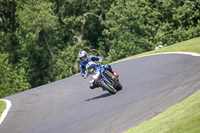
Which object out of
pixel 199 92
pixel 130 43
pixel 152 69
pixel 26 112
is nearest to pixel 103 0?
pixel 130 43

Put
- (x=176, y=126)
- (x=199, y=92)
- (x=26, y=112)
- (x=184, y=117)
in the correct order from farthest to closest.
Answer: (x=26, y=112), (x=199, y=92), (x=184, y=117), (x=176, y=126)

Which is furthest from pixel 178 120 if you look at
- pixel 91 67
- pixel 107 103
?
pixel 91 67

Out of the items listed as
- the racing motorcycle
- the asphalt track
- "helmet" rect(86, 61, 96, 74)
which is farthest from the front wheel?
"helmet" rect(86, 61, 96, 74)

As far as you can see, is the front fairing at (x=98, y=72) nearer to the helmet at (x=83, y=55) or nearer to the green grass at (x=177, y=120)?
the helmet at (x=83, y=55)

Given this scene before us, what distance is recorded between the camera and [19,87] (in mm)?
42719

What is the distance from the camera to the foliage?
1699 inches

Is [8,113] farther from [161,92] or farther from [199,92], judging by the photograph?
[199,92]

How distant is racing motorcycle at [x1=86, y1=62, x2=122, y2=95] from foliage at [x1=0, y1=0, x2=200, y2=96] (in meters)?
30.0

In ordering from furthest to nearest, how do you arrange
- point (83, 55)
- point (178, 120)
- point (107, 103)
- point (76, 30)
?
point (76, 30) < point (83, 55) < point (107, 103) < point (178, 120)

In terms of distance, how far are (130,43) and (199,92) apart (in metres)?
34.4

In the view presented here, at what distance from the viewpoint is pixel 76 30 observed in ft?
157

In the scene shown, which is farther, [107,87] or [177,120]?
[107,87]

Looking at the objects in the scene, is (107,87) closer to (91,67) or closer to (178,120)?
(91,67)

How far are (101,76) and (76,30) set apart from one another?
3582 centimetres
